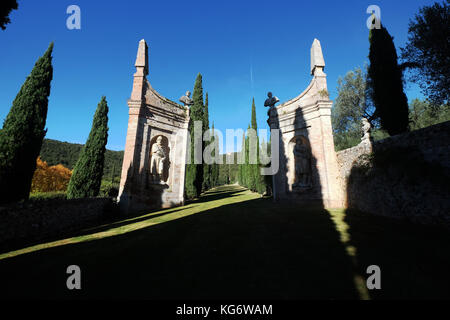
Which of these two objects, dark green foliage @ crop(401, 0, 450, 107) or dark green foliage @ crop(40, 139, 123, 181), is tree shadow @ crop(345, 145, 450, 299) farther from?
dark green foliage @ crop(40, 139, 123, 181)

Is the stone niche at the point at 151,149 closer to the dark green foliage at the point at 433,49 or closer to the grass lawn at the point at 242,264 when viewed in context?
the grass lawn at the point at 242,264

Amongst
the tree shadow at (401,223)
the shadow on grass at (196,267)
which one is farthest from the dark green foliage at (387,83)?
the shadow on grass at (196,267)

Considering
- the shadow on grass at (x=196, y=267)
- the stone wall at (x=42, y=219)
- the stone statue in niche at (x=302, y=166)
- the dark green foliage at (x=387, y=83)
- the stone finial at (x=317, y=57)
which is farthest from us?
the dark green foliage at (x=387, y=83)

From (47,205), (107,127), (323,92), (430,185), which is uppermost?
(323,92)

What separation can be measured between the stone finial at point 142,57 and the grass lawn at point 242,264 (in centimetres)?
1019

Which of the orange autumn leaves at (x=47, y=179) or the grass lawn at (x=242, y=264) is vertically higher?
the orange autumn leaves at (x=47, y=179)

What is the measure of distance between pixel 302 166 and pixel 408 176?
207 inches

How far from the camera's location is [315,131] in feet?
Answer: 35.4

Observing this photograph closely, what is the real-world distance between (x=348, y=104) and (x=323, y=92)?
13.3 meters

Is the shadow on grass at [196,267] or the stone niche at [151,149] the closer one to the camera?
the shadow on grass at [196,267]

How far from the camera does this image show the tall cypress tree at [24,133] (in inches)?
286

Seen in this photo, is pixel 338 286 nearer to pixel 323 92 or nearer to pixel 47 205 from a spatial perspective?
pixel 47 205

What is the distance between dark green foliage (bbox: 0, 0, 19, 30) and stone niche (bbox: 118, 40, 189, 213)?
598 centimetres
